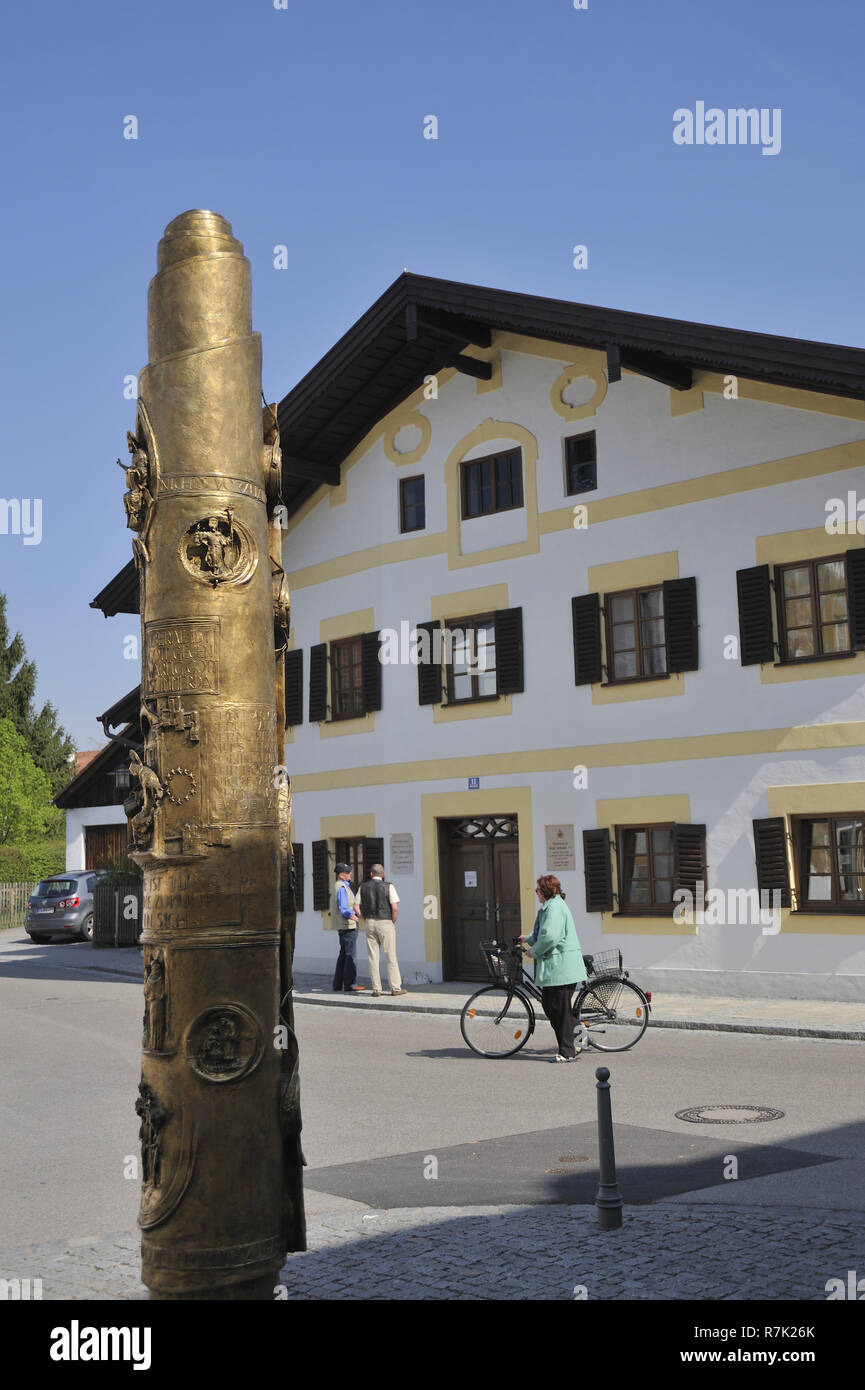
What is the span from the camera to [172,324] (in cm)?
522

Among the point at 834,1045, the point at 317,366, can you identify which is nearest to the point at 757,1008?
the point at 834,1045

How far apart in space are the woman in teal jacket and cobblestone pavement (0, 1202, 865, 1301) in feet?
19.0

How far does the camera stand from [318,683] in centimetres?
2489

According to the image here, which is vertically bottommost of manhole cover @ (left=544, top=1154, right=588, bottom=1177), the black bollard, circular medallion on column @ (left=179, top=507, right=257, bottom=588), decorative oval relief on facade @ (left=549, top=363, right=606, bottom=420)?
manhole cover @ (left=544, top=1154, right=588, bottom=1177)

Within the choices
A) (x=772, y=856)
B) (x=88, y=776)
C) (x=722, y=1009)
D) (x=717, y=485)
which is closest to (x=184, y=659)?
(x=722, y=1009)

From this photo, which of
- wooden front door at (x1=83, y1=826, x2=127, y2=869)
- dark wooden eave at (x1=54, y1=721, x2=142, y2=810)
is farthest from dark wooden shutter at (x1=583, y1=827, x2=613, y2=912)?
wooden front door at (x1=83, y1=826, x2=127, y2=869)

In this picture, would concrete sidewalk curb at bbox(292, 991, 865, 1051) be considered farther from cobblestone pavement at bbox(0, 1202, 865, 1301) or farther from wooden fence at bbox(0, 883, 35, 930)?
wooden fence at bbox(0, 883, 35, 930)

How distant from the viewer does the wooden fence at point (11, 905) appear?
141ft

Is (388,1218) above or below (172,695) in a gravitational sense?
below

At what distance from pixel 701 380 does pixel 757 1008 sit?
8.44 m

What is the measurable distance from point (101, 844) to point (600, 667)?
25.1 metres

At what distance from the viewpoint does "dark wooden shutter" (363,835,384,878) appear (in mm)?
23438

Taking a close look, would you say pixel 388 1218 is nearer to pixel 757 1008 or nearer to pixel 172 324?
pixel 172 324

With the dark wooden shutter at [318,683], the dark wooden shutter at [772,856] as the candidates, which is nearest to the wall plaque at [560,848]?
the dark wooden shutter at [772,856]
